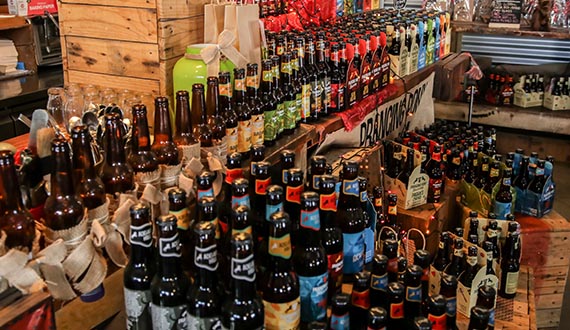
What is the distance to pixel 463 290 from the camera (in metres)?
2.42

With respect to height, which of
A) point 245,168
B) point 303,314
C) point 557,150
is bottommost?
point 557,150

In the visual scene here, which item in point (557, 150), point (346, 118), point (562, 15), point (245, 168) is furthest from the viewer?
point (557, 150)

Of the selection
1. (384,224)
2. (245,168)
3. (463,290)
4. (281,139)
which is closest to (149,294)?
(245,168)

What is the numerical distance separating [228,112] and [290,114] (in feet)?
1.30

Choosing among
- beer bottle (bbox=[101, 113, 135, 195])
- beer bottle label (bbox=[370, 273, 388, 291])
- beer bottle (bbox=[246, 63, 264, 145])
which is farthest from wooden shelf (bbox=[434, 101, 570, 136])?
beer bottle (bbox=[101, 113, 135, 195])

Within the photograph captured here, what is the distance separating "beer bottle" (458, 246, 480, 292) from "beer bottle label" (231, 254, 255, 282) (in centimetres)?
143

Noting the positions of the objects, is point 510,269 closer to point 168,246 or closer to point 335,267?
point 335,267

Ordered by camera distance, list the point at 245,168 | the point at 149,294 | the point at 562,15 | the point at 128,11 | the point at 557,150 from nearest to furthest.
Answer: the point at 149,294
the point at 245,168
the point at 128,11
the point at 562,15
the point at 557,150

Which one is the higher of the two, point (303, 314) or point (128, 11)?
point (128, 11)

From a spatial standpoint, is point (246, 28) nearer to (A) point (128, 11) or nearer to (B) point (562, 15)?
(A) point (128, 11)

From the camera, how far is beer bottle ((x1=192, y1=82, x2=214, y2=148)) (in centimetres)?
195

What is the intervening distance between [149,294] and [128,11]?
1.31 metres

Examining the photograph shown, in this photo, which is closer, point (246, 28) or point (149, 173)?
point (149, 173)

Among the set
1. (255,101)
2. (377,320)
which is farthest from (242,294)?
(255,101)
